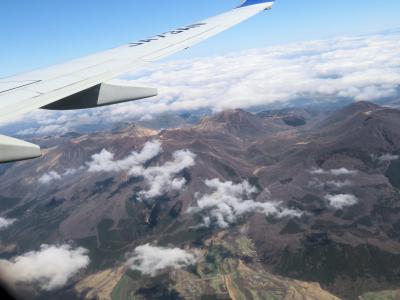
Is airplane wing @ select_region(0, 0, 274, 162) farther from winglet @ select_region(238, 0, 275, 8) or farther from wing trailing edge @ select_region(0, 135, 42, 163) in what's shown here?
winglet @ select_region(238, 0, 275, 8)

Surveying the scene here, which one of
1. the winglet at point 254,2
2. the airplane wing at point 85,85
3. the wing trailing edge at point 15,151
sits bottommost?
the wing trailing edge at point 15,151

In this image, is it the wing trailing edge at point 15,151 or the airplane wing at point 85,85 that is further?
the airplane wing at point 85,85

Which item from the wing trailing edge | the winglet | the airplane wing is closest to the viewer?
the wing trailing edge

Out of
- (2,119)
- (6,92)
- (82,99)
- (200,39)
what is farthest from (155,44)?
(2,119)

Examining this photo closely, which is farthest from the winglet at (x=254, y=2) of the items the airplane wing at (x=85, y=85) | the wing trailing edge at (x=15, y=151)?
the wing trailing edge at (x=15, y=151)

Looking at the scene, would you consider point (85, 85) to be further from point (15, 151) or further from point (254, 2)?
point (254, 2)

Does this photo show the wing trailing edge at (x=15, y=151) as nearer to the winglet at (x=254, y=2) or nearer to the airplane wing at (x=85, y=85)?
the airplane wing at (x=85, y=85)

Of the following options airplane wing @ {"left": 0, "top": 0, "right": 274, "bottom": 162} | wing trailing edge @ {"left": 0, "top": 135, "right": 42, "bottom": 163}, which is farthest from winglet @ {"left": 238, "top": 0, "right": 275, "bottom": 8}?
wing trailing edge @ {"left": 0, "top": 135, "right": 42, "bottom": 163}

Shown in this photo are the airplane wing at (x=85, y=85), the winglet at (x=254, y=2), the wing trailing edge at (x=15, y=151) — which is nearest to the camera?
the wing trailing edge at (x=15, y=151)
